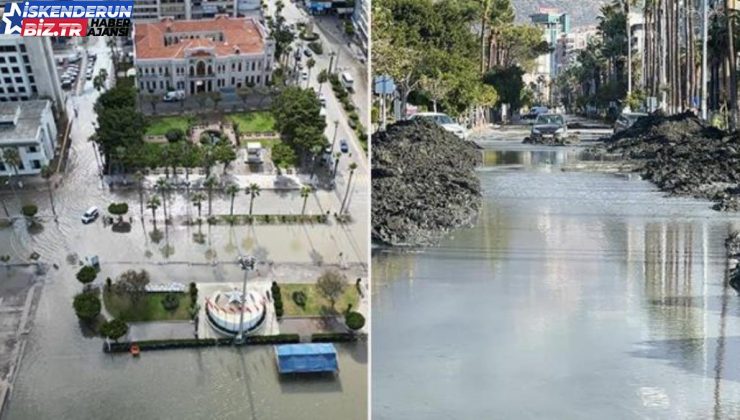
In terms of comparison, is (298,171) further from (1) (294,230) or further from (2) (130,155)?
(2) (130,155)

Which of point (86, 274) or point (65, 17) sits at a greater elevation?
point (65, 17)

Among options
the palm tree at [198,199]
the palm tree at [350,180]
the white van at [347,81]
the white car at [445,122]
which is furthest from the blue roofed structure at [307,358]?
the white car at [445,122]

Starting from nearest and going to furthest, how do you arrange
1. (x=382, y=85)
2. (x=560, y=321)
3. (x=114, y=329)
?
(x=114, y=329)
(x=560, y=321)
(x=382, y=85)

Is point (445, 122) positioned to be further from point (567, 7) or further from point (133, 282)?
point (133, 282)

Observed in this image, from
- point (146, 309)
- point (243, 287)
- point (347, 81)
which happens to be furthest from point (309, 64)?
point (146, 309)

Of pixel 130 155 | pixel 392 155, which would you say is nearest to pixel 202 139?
Answer: pixel 130 155

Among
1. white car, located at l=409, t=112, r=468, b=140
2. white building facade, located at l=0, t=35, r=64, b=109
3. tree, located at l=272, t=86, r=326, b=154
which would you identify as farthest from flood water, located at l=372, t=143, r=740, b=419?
white car, located at l=409, t=112, r=468, b=140
